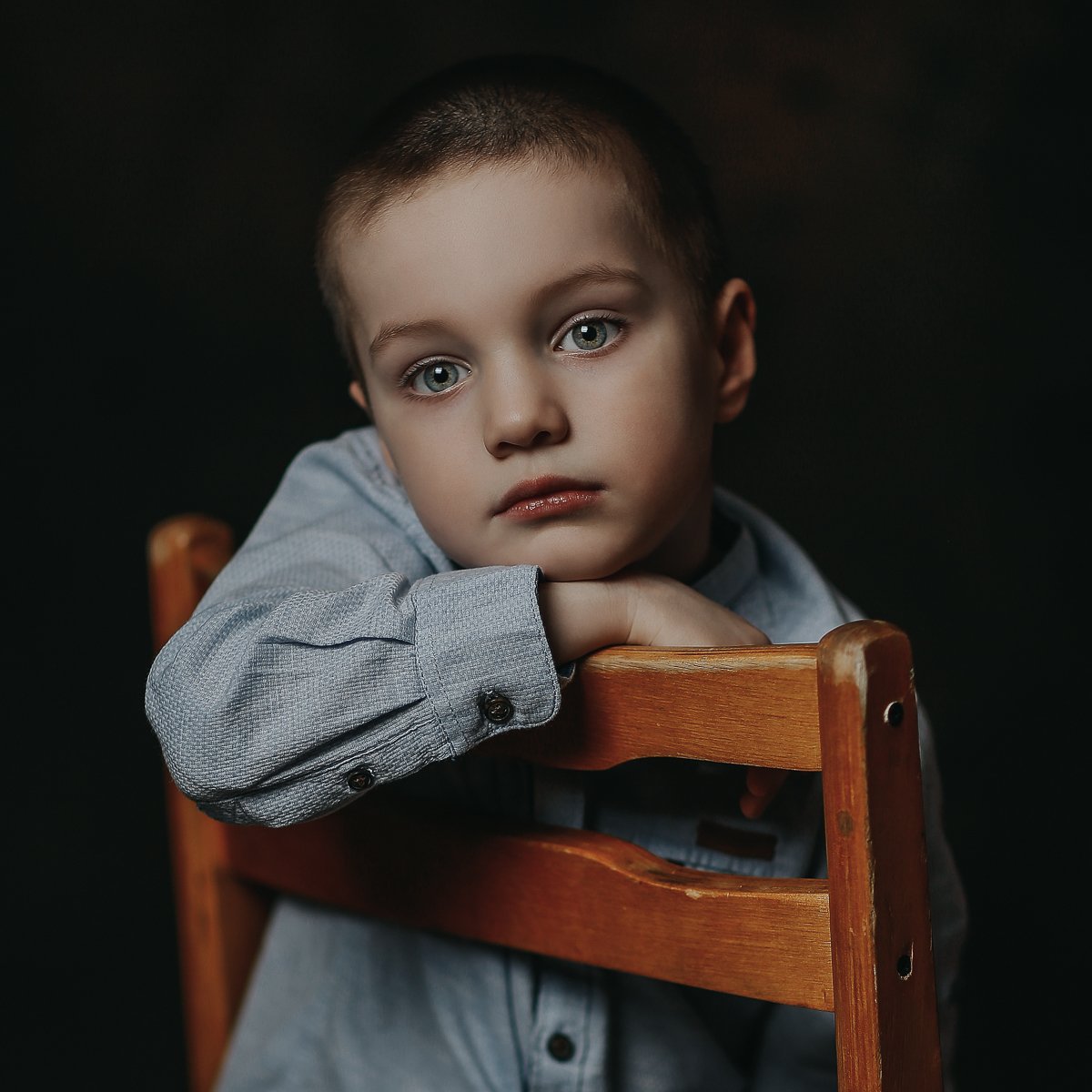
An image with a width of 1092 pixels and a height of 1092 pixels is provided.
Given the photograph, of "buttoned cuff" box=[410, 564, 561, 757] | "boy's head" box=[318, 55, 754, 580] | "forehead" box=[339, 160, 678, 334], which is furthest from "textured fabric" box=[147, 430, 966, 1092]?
"forehead" box=[339, 160, 678, 334]

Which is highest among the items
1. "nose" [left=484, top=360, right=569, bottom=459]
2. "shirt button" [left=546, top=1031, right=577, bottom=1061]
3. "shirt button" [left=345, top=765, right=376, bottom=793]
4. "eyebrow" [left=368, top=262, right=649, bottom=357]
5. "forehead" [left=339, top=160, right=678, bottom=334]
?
"forehead" [left=339, top=160, right=678, bottom=334]

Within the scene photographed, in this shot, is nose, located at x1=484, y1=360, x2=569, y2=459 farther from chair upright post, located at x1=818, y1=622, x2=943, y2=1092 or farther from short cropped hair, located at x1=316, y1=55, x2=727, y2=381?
chair upright post, located at x1=818, y1=622, x2=943, y2=1092

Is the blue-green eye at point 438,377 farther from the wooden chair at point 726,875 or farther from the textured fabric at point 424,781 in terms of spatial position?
the wooden chair at point 726,875

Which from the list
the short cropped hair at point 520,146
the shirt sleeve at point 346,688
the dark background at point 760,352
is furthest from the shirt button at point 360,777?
the dark background at point 760,352

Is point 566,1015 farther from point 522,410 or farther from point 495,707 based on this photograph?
point 522,410

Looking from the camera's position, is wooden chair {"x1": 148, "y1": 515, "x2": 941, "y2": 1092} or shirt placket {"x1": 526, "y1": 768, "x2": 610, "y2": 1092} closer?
wooden chair {"x1": 148, "y1": 515, "x2": 941, "y2": 1092}

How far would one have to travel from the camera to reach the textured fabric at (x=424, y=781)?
817 mm

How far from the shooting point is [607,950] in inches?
34.4

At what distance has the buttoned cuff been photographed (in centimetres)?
81

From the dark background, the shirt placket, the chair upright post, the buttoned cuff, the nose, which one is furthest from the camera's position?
the dark background

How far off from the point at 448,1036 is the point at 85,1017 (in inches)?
41.8

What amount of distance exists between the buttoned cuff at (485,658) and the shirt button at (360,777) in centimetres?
5

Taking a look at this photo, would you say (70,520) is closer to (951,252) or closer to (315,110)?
(315,110)

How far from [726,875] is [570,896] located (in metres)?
0.12
